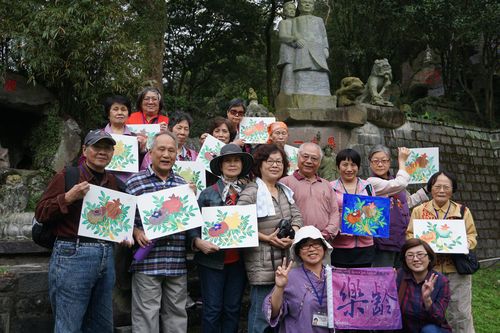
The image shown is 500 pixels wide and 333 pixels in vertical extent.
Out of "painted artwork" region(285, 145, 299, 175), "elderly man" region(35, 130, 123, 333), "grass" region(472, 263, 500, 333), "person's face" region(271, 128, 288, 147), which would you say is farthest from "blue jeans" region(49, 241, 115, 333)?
"grass" region(472, 263, 500, 333)

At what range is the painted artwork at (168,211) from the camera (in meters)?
3.52

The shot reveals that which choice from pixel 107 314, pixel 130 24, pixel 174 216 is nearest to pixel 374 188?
pixel 174 216

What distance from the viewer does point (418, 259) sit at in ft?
12.4

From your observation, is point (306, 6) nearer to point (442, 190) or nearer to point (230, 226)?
point (442, 190)

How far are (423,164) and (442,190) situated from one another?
147cm

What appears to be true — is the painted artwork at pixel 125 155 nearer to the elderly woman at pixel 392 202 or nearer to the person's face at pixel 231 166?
the person's face at pixel 231 166

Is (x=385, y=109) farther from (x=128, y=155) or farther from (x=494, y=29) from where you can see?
(x=494, y=29)

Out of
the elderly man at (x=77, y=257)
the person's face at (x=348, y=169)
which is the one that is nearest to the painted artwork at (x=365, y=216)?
the person's face at (x=348, y=169)

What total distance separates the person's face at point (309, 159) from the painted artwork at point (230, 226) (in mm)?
734

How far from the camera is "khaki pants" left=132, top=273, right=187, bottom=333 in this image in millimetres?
3580

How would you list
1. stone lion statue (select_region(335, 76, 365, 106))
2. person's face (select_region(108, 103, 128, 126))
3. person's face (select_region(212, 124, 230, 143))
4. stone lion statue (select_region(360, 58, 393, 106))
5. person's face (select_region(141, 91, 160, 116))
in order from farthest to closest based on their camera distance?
stone lion statue (select_region(360, 58, 393, 106)) < stone lion statue (select_region(335, 76, 365, 106)) < person's face (select_region(212, 124, 230, 143)) < person's face (select_region(141, 91, 160, 116)) < person's face (select_region(108, 103, 128, 126))

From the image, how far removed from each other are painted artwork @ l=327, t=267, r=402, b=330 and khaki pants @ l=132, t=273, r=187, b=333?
3.54 feet

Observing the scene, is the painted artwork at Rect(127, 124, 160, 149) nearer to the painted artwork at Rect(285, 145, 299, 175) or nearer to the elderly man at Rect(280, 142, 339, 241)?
the elderly man at Rect(280, 142, 339, 241)

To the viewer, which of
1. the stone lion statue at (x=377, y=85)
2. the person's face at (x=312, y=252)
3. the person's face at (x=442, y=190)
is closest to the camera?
the person's face at (x=312, y=252)
